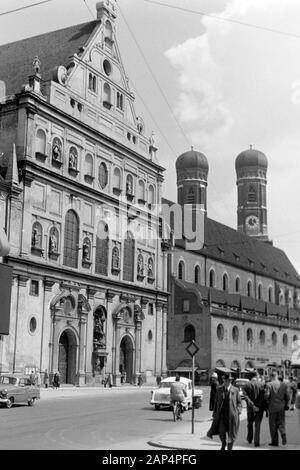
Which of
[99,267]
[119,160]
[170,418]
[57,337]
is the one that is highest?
[119,160]

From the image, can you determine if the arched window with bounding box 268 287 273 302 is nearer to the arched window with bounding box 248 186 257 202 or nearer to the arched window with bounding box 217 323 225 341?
the arched window with bounding box 248 186 257 202

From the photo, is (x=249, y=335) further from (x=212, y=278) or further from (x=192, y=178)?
(x=192, y=178)

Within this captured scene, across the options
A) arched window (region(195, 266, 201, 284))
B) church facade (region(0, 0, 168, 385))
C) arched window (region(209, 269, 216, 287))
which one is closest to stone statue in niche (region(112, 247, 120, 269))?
church facade (region(0, 0, 168, 385))

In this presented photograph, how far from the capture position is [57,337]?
44.0m

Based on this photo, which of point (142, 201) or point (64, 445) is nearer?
point (64, 445)

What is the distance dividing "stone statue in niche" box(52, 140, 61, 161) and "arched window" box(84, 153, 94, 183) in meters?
3.21

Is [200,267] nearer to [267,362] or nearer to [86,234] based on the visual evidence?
[267,362]

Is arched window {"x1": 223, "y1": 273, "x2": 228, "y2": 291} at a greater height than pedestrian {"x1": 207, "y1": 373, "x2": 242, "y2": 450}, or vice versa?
arched window {"x1": 223, "y1": 273, "x2": 228, "y2": 291}

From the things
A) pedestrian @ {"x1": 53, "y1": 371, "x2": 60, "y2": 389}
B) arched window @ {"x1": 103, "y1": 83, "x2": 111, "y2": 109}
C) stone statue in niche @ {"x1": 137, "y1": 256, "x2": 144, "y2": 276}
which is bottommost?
pedestrian @ {"x1": 53, "y1": 371, "x2": 60, "y2": 389}

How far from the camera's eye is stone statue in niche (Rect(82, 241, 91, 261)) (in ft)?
157

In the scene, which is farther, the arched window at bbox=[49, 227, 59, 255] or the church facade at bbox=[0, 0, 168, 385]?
the arched window at bbox=[49, 227, 59, 255]

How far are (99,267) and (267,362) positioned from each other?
118ft

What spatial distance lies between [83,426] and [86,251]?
29.2 m

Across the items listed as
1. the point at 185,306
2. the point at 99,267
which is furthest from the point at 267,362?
the point at 99,267
